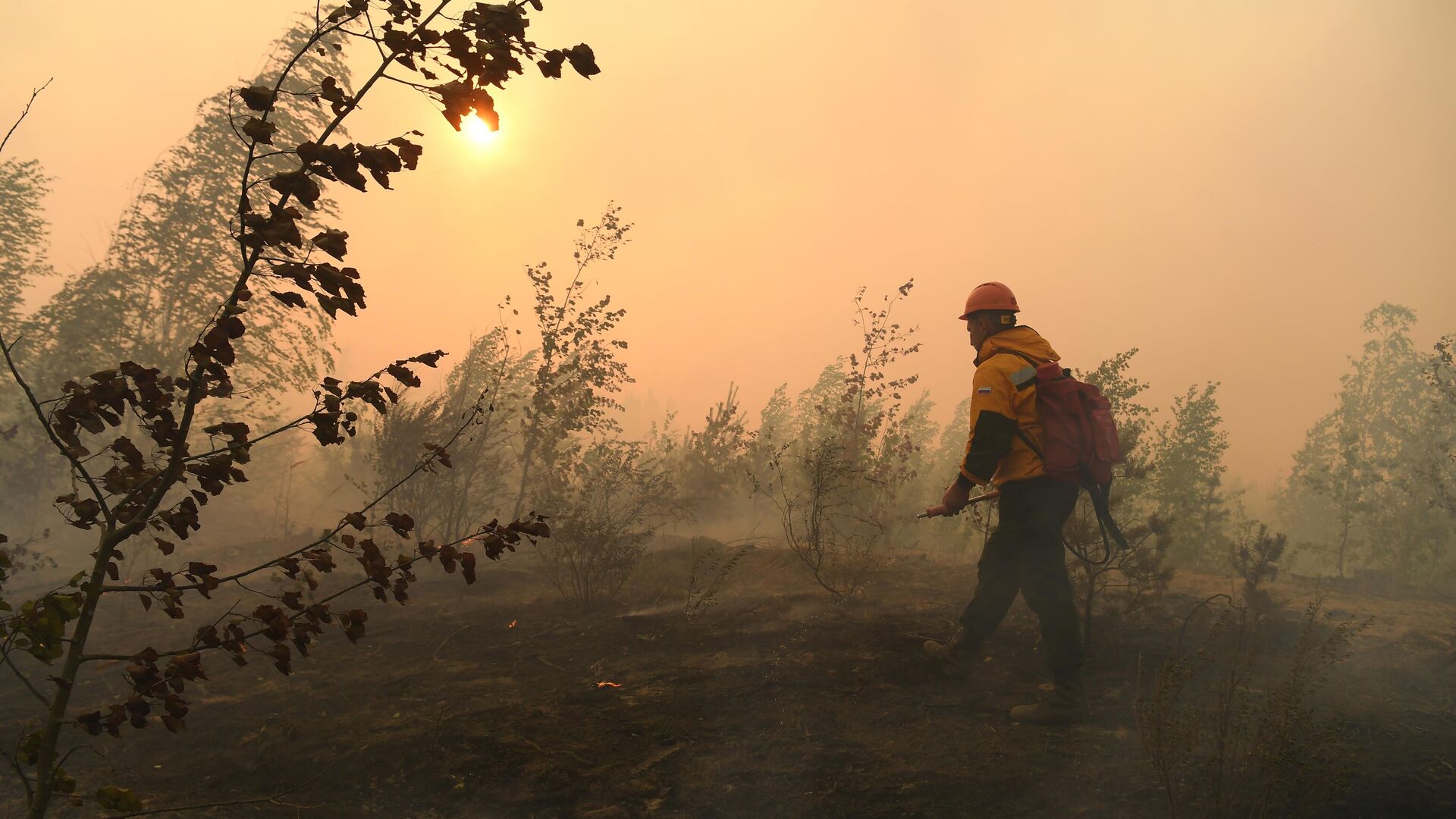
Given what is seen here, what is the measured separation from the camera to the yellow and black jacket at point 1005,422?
424 cm

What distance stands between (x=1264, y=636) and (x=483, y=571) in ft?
26.3

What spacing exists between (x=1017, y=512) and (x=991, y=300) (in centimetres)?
139

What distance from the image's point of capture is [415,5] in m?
1.80

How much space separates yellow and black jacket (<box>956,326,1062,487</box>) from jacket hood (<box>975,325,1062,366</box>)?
68 mm

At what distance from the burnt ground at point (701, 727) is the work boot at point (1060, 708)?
8 cm

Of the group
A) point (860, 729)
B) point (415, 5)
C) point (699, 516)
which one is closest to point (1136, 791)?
point (860, 729)

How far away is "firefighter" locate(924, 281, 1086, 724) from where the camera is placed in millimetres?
4078

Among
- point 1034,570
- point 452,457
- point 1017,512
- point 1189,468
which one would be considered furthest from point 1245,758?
point 1189,468

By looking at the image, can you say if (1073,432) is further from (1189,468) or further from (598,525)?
(1189,468)

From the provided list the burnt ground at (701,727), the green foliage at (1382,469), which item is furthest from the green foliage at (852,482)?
the green foliage at (1382,469)

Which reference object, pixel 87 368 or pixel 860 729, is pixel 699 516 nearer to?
pixel 87 368

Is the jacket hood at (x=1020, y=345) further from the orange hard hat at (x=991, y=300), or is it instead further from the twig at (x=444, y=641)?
the twig at (x=444, y=641)

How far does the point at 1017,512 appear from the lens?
171 inches

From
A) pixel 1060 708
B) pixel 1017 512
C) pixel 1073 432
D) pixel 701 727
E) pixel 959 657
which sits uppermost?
pixel 1073 432
